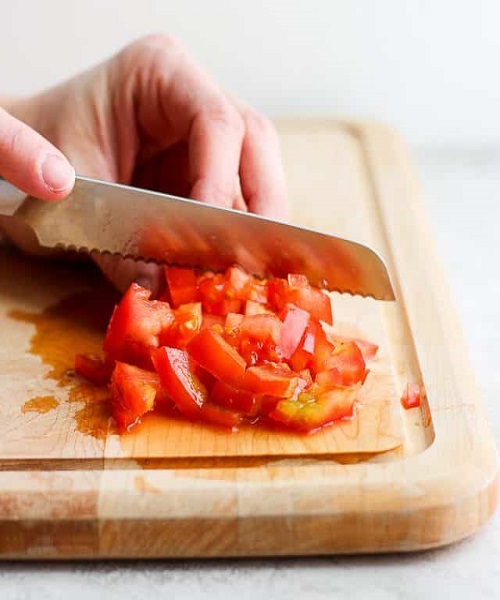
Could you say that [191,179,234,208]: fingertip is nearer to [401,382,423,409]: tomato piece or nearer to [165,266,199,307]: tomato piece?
[165,266,199,307]: tomato piece

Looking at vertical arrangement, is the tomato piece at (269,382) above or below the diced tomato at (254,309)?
above

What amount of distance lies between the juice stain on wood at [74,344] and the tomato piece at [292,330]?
28cm

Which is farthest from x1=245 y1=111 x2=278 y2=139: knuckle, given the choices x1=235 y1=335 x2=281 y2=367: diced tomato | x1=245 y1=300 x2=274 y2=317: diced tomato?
x1=235 y1=335 x2=281 y2=367: diced tomato

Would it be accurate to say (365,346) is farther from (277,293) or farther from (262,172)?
(262,172)

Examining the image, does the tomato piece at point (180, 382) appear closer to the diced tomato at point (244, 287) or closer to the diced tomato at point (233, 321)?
the diced tomato at point (233, 321)

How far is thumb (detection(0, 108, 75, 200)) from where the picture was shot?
176 centimetres

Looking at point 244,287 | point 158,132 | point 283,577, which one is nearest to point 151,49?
point 158,132

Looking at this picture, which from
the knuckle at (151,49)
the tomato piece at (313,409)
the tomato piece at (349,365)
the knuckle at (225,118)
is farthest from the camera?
the knuckle at (151,49)

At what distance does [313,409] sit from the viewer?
1644 mm

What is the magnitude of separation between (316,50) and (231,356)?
150 centimetres

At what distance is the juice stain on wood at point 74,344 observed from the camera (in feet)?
5.63

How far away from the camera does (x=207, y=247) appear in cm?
191

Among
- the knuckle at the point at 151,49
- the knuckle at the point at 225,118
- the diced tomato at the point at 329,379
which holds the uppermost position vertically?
the knuckle at the point at 151,49

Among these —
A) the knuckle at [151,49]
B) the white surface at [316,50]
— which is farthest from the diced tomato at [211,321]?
the white surface at [316,50]
